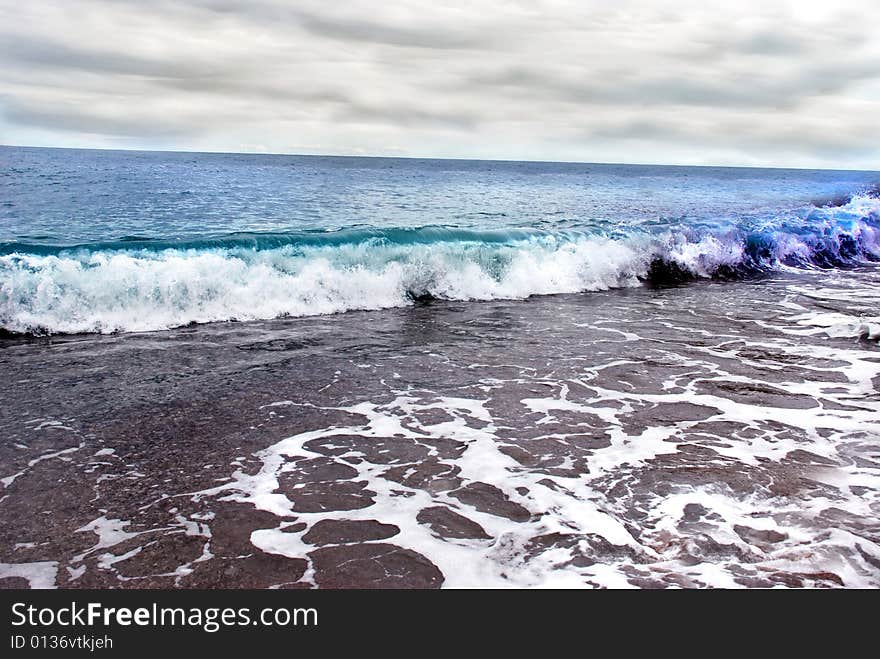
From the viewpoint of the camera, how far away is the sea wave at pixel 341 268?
422 inches

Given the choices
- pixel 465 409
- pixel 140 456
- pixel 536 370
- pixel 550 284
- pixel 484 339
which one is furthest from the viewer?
pixel 550 284

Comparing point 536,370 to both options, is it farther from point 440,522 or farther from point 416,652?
point 416,652

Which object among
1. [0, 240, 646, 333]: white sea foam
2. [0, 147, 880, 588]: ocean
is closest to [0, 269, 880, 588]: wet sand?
[0, 147, 880, 588]: ocean

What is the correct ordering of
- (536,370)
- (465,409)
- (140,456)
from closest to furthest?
1. (140,456)
2. (465,409)
3. (536,370)

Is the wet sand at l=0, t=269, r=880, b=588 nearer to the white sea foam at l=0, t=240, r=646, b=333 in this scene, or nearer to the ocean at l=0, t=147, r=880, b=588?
the ocean at l=0, t=147, r=880, b=588

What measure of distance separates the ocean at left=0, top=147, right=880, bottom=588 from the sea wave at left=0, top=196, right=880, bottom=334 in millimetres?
61

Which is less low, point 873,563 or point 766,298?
point 766,298

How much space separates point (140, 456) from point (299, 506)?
5.51ft

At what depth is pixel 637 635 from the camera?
3.19 meters

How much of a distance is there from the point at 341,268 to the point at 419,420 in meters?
7.12

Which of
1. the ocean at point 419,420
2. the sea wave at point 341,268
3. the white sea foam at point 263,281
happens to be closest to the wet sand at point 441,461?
the ocean at point 419,420

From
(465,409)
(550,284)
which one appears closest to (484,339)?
(465,409)

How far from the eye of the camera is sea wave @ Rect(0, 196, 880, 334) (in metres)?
10.7

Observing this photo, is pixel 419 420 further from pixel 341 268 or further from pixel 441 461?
pixel 341 268
